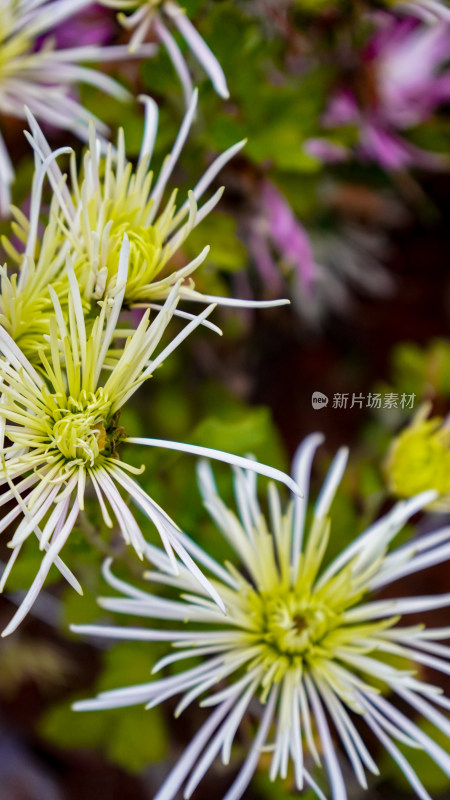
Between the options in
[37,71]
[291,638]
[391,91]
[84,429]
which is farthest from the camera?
[391,91]

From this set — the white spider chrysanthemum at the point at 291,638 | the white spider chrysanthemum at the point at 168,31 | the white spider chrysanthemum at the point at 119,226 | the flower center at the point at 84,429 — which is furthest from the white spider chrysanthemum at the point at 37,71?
the white spider chrysanthemum at the point at 291,638

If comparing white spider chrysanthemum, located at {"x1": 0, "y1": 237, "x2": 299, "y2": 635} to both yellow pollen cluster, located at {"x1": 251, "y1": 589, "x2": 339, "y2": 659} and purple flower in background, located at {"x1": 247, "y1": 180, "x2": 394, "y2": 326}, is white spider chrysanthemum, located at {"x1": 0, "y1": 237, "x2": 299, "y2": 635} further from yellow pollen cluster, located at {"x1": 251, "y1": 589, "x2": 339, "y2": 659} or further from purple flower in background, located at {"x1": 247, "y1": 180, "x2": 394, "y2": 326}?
purple flower in background, located at {"x1": 247, "y1": 180, "x2": 394, "y2": 326}

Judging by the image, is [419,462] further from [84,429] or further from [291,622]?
[84,429]

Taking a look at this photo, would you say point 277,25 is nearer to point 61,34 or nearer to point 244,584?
point 61,34

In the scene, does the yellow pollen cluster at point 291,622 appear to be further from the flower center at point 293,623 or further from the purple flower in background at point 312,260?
the purple flower in background at point 312,260

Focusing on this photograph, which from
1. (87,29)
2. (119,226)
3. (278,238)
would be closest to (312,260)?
(278,238)

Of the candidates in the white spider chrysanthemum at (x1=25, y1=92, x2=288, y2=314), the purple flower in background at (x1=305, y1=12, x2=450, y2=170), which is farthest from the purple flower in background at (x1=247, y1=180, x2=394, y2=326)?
the white spider chrysanthemum at (x1=25, y1=92, x2=288, y2=314)
